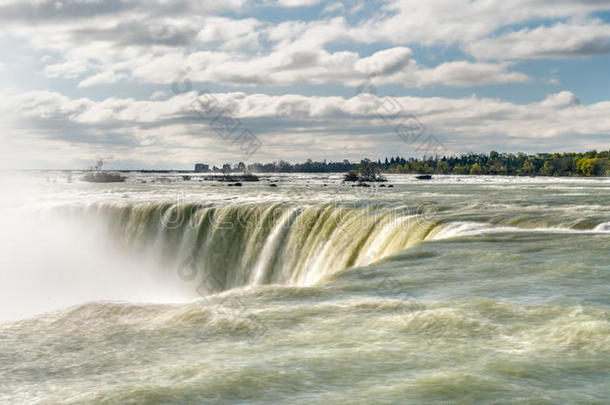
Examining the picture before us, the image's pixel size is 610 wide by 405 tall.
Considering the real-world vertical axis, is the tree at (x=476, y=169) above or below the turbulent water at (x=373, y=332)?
above

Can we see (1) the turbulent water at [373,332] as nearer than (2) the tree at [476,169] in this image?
Yes

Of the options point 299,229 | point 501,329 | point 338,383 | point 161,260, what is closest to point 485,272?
point 501,329

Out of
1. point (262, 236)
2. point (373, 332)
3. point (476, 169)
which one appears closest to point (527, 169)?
point (476, 169)

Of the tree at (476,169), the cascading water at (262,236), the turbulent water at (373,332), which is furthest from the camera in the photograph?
the tree at (476,169)

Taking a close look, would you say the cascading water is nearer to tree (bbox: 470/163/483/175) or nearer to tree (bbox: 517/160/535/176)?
tree (bbox: 517/160/535/176)

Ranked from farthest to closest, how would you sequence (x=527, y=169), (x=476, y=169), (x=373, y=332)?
(x=476, y=169), (x=527, y=169), (x=373, y=332)

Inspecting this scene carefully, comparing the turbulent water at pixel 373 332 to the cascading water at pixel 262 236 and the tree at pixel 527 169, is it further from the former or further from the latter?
the tree at pixel 527 169

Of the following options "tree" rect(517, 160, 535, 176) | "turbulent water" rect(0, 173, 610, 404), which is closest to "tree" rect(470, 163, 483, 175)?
"tree" rect(517, 160, 535, 176)

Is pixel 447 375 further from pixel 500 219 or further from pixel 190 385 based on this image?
pixel 500 219

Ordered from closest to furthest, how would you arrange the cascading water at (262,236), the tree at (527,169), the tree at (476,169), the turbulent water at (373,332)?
the turbulent water at (373,332) < the cascading water at (262,236) < the tree at (527,169) < the tree at (476,169)

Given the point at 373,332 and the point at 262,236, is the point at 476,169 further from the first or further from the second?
the point at 373,332

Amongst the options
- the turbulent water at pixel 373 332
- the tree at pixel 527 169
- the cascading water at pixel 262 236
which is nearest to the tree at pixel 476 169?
the tree at pixel 527 169
